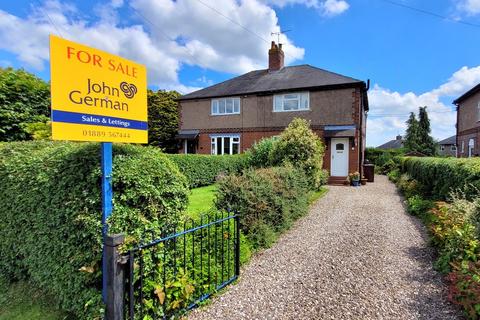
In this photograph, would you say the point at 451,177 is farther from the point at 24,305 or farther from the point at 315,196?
the point at 24,305

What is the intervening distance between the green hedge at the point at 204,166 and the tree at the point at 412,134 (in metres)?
34.7

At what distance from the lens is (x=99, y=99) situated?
Answer: 2.74 m

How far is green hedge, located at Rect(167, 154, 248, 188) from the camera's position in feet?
39.3

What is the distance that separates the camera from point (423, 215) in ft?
24.0

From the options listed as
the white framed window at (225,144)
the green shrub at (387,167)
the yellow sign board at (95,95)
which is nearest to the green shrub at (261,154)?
the white framed window at (225,144)

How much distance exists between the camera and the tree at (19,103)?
7.56 m

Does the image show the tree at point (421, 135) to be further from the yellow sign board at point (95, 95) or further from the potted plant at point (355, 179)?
the yellow sign board at point (95, 95)

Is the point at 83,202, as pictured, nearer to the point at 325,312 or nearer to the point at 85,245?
the point at 85,245

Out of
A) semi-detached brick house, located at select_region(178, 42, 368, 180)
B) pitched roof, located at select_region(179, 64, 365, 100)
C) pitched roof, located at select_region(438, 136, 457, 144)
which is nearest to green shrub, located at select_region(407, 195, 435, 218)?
semi-detached brick house, located at select_region(178, 42, 368, 180)

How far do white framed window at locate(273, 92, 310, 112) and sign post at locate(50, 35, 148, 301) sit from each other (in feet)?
47.7

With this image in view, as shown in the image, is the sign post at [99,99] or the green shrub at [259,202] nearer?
the sign post at [99,99]

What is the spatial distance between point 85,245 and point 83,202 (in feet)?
1.47

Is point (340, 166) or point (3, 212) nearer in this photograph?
point (3, 212)

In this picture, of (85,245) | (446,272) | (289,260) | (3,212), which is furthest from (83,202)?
(446,272)
